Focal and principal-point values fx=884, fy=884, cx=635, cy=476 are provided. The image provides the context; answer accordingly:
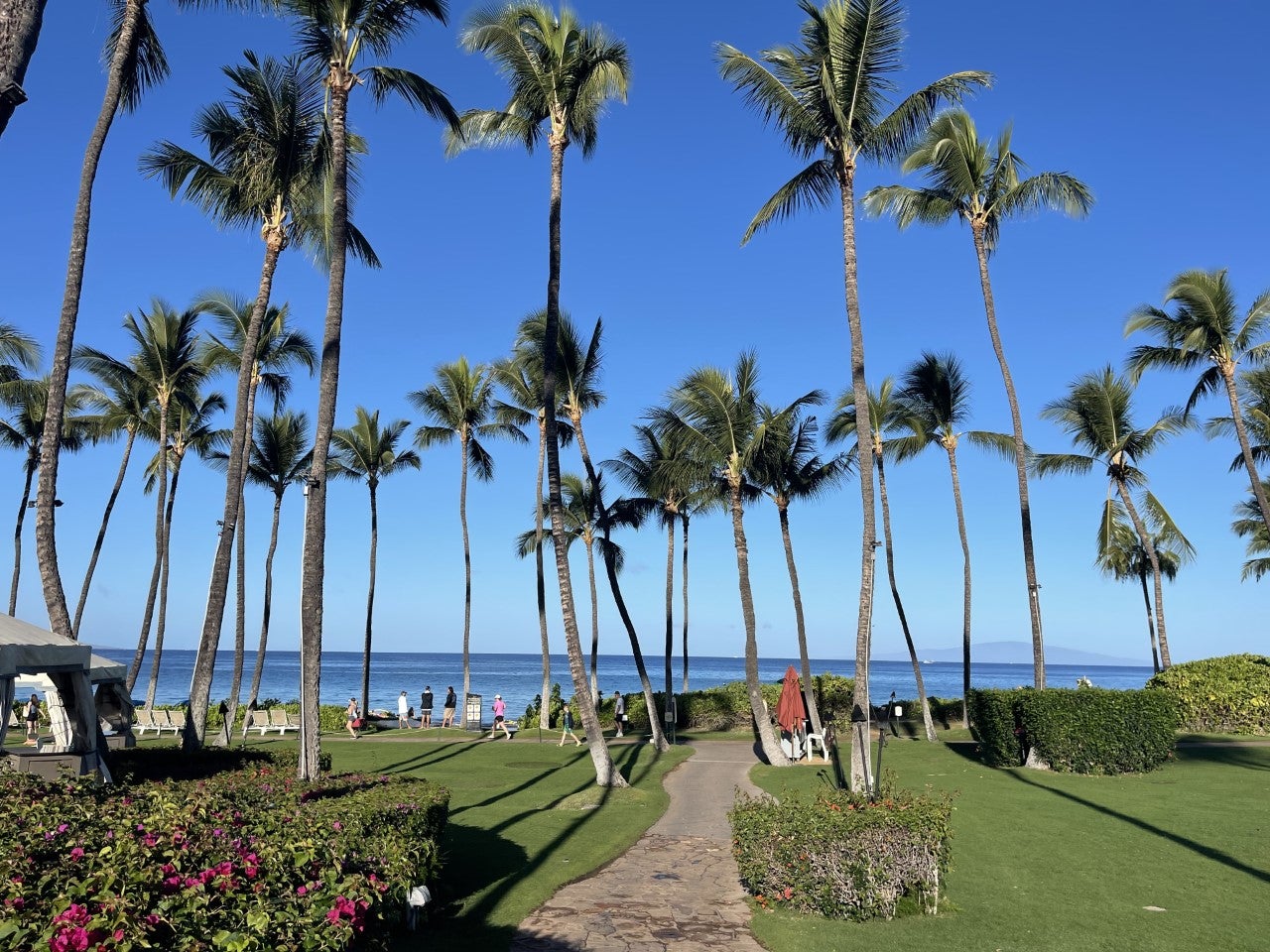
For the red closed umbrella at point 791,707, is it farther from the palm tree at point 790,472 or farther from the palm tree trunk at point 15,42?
the palm tree trunk at point 15,42

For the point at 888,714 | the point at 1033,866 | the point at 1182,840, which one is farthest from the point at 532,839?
the point at 888,714

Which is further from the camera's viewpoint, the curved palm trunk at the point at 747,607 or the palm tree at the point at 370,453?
the palm tree at the point at 370,453

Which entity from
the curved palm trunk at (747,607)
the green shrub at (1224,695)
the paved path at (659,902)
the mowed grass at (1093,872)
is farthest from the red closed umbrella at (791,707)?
the green shrub at (1224,695)

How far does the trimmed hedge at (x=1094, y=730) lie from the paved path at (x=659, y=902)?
8.99 metres

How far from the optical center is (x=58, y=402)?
13.8 meters

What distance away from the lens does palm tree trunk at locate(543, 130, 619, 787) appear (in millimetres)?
17547

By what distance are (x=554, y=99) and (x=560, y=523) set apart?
9.19 metres

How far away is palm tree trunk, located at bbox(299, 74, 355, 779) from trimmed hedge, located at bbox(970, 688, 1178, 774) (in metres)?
15.3

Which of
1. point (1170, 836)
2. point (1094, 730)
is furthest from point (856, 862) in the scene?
point (1094, 730)

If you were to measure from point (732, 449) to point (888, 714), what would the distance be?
44.0ft

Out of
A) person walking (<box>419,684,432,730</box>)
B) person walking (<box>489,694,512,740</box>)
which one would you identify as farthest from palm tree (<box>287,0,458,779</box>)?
person walking (<box>419,684,432,730</box>)

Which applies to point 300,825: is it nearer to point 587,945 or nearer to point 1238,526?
point 587,945

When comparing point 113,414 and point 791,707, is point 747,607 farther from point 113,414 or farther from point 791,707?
point 113,414

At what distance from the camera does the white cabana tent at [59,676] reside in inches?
A: 412
